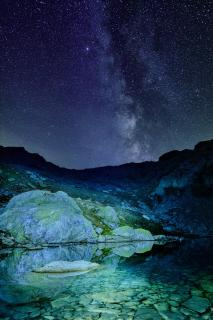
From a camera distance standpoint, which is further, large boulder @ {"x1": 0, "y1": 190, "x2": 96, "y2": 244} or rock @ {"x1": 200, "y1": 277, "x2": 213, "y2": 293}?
large boulder @ {"x1": 0, "y1": 190, "x2": 96, "y2": 244}

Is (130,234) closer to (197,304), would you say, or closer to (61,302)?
(197,304)

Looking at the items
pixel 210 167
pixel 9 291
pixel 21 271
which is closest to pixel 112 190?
pixel 210 167

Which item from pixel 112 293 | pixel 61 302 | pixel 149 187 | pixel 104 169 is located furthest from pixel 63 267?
pixel 104 169

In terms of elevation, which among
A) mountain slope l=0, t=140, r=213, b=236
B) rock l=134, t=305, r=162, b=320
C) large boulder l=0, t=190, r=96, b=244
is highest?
mountain slope l=0, t=140, r=213, b=236

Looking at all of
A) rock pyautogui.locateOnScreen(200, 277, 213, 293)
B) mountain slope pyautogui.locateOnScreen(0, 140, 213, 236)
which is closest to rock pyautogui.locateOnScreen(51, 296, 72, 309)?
rock pyautogui.locateOnScreen(200, 277, 213, 293)

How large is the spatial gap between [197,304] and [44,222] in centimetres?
1780

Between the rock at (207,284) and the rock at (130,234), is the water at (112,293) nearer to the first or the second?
→ the rock at (207,284)

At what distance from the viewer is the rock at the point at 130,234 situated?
27.4 metres

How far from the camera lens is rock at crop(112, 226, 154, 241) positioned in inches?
1079

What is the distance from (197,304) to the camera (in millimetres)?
7355

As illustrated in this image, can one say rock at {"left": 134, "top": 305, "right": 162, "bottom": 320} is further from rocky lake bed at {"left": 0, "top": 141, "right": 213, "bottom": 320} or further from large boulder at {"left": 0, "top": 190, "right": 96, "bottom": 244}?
large boulder at {"left": 0, "top": 190, "right": 96, "bottom": 244}

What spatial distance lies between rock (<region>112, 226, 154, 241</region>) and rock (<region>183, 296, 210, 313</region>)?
64.5 ft

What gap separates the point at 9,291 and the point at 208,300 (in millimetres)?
6087

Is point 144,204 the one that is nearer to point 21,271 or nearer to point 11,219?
point 11,219
